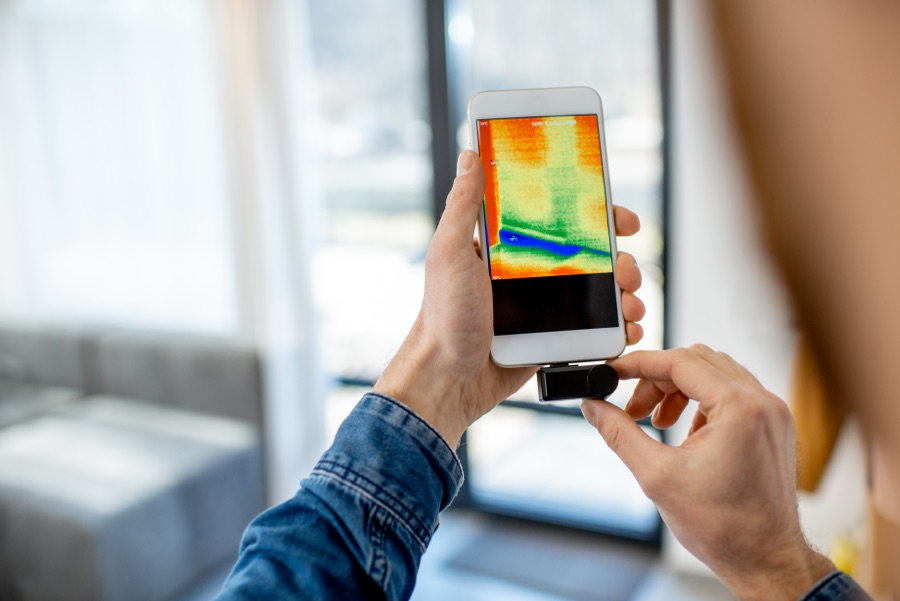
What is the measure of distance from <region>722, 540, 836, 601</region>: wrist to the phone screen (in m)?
0.34

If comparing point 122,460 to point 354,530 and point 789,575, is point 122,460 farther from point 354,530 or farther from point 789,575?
point 789,575

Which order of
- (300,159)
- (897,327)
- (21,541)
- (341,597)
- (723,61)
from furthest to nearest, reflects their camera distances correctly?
(300,159)
(21,541)
(723,61)
(897,327)
(341,597)

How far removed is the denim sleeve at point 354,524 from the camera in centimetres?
55

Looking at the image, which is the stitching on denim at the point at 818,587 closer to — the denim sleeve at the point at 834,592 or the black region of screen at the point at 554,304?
the denim sleeve at the point at 834,592

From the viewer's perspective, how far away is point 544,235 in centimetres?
86

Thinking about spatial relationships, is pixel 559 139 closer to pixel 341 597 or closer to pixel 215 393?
pixel 341 597

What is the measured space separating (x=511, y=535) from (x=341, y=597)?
1.61 metres

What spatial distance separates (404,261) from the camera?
2270mm

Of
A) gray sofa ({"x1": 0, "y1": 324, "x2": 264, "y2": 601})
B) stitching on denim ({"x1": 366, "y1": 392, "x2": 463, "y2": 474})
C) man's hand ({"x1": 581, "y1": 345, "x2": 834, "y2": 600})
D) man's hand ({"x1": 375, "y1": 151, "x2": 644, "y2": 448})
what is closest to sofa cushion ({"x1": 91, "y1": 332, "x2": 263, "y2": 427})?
gray sofa ({"x1": 0, "y1": 324, "x2": 264, "y2": 601})

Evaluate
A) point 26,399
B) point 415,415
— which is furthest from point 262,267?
point 415,415

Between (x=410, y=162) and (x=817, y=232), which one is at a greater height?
(x=410, y=162)

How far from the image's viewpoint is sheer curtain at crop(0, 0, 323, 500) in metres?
1.98

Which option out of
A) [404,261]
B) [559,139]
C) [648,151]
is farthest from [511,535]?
[559,139]

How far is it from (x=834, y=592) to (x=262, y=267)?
1757 millimetres
